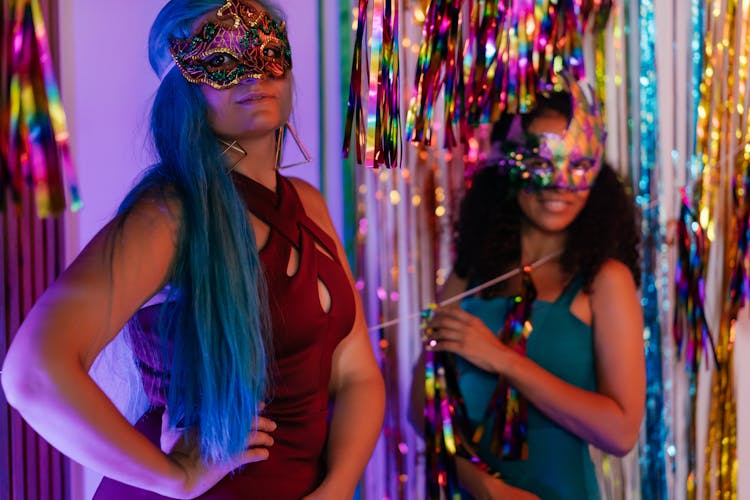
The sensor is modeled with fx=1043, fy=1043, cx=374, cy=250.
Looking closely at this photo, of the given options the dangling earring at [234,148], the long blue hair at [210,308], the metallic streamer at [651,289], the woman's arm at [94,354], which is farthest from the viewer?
the metallic streamer at [651,289]

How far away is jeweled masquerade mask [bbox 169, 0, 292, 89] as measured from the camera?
4.88ft

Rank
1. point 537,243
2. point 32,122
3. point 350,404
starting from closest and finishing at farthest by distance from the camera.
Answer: point 32,122 < point 350,404 < point 537,243

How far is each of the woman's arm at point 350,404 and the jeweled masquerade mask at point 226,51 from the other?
0.29m

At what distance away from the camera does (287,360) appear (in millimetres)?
1523

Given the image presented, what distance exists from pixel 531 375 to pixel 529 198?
371mm

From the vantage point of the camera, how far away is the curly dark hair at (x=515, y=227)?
83.1 inches

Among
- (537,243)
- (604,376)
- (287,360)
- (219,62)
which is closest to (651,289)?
(537,243)

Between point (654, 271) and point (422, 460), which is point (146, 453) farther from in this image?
point (654, 271)

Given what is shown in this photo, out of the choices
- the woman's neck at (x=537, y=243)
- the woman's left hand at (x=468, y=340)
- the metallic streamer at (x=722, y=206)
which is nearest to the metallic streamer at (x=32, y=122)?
the woman's left hand at (x=468, y=340)

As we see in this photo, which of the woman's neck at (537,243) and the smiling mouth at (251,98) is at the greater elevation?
the smiling mouth at (251,98)

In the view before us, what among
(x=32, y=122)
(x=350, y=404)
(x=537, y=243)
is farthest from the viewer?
(x=537, y=243)

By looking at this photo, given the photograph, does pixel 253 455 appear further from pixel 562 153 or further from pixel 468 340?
pixel 562 153

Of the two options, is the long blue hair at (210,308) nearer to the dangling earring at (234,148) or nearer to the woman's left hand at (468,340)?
the dangling earring at (234,148)

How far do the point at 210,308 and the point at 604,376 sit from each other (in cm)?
91
